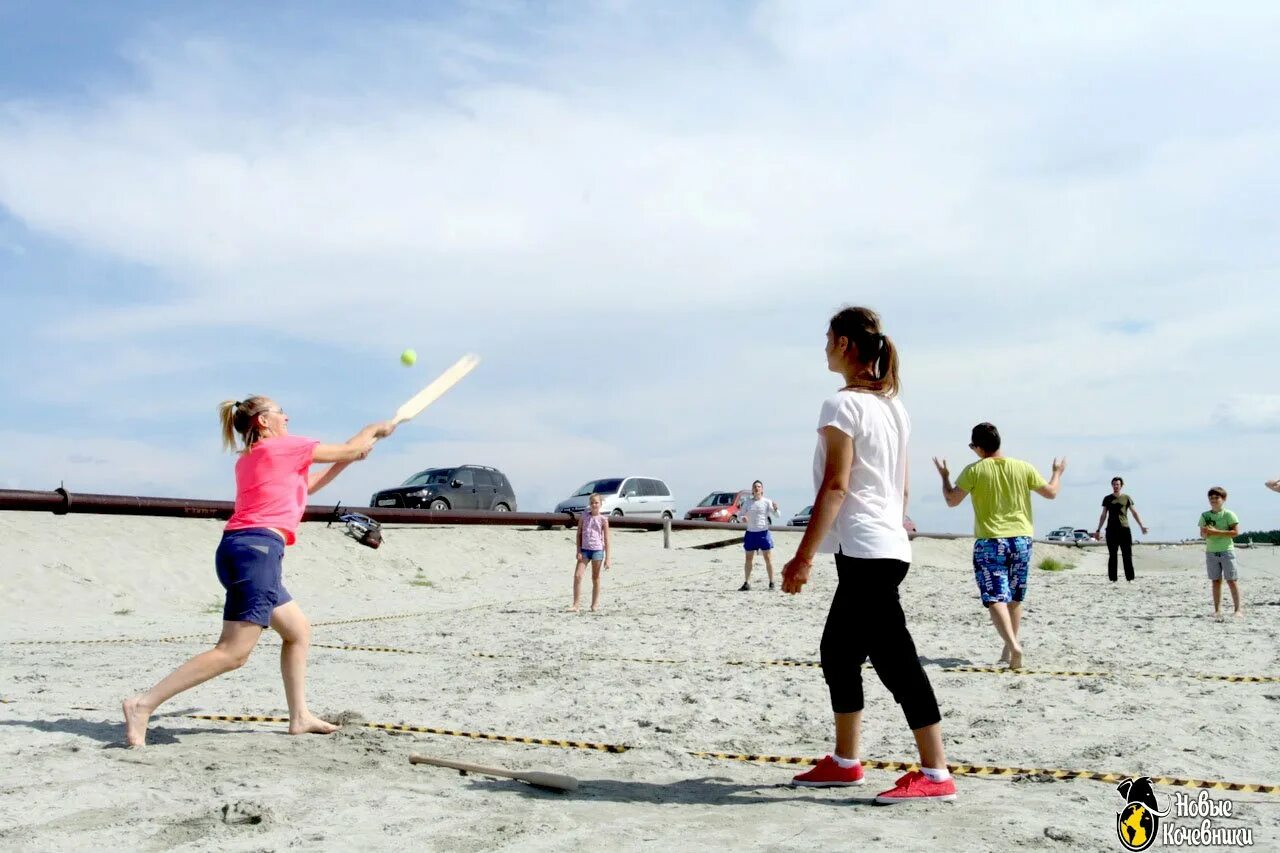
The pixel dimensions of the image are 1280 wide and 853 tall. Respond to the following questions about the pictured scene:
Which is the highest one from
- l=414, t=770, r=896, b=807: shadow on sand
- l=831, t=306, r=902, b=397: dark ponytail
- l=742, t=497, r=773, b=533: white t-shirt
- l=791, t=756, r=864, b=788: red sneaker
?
l=831, t=306, r=902, b=397: dark ponytail

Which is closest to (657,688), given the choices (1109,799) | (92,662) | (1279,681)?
(1109,799)

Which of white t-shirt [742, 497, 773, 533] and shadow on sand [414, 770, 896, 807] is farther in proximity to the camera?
white t-shirt [742, 497, 773, 533]

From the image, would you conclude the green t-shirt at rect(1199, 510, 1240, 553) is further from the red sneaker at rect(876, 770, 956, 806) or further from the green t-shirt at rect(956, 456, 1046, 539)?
the red sneaker at rect(876, 770, 956, 806)

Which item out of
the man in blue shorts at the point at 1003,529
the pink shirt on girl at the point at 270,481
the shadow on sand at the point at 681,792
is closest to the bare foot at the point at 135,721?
the pink shirt on girl at the point at 270,481

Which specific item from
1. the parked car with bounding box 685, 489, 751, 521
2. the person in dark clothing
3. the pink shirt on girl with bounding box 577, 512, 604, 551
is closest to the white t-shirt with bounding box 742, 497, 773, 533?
the pink shirt on girl with bounding box 577, 512, 604, 551

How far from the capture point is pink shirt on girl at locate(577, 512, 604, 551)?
1395 centimetres

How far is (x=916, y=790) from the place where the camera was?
4262mm

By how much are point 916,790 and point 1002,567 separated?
4.27 metres

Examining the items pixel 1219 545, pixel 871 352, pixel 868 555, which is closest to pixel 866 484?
pixel 868 555

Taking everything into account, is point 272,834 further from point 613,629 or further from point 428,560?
point 428,560

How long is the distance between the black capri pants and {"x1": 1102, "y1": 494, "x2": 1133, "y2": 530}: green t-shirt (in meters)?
15.4

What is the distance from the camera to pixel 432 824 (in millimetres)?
3990

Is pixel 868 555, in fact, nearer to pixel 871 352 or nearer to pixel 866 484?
pixel 866 484

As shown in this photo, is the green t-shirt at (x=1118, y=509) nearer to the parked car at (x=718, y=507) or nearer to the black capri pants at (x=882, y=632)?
the parked car at (x=718, y=507)
